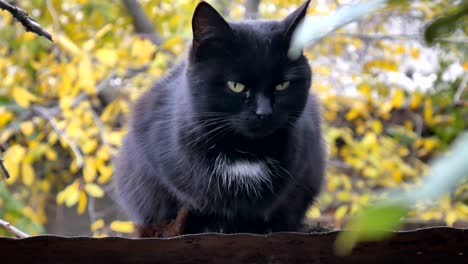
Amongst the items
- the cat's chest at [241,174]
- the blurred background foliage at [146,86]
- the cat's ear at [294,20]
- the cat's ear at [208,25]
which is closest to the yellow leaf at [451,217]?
the blurred background foliage at [146,86]

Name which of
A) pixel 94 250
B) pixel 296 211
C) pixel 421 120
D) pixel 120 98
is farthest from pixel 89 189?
pixel 421 120

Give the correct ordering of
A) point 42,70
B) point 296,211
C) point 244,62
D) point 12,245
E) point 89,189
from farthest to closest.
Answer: point 42,70 < point 89,189 < point 296,211 < point 244,62 < point 12,245

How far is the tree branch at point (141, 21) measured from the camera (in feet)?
10.0

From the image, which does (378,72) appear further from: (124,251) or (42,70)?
(124,251)

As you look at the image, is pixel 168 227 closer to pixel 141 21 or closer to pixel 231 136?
pixel 231 136

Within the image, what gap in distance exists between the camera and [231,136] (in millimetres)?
1380

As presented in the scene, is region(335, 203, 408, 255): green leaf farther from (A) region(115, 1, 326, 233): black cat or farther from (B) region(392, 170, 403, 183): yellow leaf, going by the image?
(B) region(392, 170, 403, 183): yellow leaf

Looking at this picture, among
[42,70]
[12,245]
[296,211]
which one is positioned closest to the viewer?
[12,245]

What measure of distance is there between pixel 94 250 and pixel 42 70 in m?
2.36

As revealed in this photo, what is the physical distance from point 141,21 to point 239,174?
200cm

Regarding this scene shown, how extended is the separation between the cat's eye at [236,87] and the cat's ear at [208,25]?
119 millimetres

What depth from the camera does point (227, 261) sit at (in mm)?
857

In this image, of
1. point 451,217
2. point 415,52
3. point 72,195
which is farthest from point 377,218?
point 415,52

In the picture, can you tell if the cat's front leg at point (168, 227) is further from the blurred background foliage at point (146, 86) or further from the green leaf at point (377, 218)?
the green leaf at point (377, 218)
